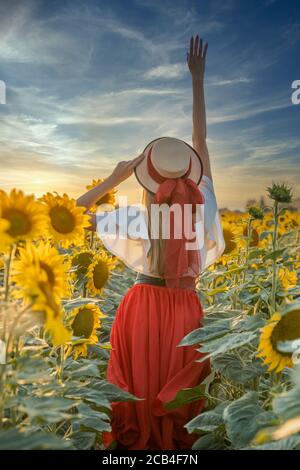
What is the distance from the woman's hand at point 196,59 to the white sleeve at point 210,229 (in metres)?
0.52

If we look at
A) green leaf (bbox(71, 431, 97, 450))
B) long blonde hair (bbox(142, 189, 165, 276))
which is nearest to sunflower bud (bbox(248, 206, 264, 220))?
long blonde hair (bbox(142, 189, 165, 276))

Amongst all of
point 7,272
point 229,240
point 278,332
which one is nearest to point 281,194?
point 278,332

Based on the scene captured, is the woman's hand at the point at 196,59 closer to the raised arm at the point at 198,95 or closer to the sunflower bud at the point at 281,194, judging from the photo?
the raised arm at the point at 198,95

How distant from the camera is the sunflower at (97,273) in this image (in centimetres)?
279

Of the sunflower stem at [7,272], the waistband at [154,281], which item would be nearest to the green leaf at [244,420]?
the sunflower stem at [7,272]

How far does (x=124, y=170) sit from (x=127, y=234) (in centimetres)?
30

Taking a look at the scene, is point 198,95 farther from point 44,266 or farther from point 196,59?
point 44,266

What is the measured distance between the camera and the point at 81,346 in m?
2.16

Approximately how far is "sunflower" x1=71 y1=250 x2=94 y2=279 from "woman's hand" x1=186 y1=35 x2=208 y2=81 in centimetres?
105

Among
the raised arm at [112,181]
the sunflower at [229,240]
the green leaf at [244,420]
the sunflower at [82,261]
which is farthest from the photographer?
the sunflower at [229,240]

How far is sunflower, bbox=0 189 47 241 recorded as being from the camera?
128 cm

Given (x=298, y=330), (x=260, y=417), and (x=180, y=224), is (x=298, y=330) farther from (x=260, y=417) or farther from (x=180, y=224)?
(x=180, y=224)

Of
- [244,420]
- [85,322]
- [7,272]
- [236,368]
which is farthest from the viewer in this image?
[85,322]

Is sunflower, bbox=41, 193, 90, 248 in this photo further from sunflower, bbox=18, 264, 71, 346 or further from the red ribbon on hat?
sunflower, bbox=18, 264, 71, 346
